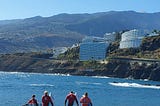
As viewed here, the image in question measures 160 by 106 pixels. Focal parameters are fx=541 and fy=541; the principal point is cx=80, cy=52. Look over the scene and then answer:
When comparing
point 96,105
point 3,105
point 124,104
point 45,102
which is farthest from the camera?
point 124,104

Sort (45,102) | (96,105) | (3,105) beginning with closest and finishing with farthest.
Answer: (45,102) → (3,105) → (96,105)

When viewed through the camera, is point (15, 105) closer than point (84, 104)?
No

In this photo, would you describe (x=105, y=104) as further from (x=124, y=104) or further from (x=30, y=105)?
(x=30, y=105)

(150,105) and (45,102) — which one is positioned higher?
(45,102)

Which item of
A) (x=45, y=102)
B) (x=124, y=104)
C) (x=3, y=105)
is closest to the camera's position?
(x=45, y=102)

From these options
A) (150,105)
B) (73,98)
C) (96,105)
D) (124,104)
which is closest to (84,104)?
(73,98)

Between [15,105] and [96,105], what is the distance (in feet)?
36.3

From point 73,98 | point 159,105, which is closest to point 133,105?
point 159,105

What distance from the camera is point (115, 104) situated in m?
70.9

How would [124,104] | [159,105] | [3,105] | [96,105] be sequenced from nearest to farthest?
[3,105] → [96,105] → [124,104] → [159,105]

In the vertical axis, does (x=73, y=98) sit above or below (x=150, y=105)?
above

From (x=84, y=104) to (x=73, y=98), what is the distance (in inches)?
66.0

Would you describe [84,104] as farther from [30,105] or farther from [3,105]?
[3,105]

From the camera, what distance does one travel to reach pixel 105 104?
6994cm
